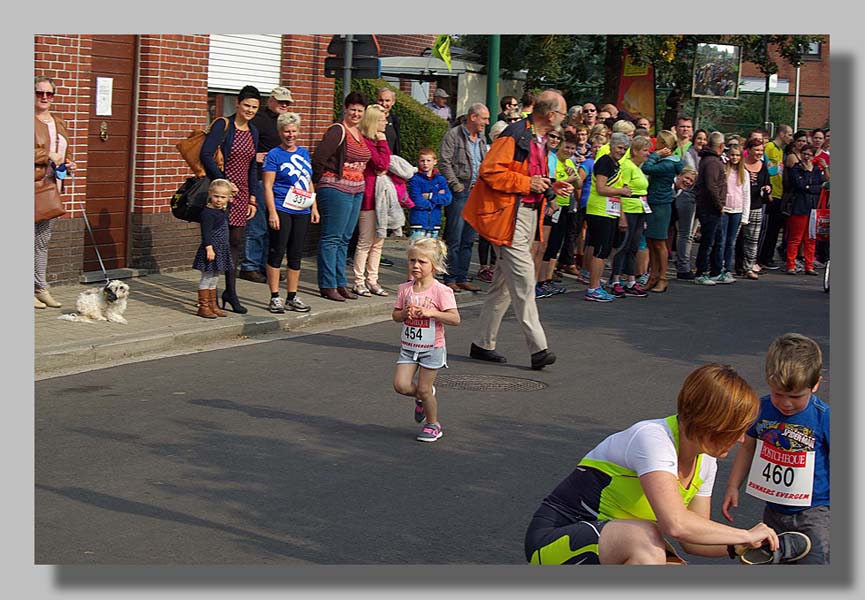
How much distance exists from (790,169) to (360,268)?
829cm

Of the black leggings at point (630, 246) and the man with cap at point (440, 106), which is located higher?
the man with cap at point (440, 106)

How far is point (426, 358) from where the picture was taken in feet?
27.5

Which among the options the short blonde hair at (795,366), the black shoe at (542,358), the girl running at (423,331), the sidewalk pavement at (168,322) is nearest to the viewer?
the short blonde hair at (795,366)

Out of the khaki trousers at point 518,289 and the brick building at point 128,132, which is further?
the brick building at point 128,132

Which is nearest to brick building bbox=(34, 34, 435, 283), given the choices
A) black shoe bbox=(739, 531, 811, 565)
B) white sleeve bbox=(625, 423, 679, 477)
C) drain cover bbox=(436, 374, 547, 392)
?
drain cover bbox=(436, 374, 547, 392)

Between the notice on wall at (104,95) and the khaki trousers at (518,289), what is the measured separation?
536 centimetres

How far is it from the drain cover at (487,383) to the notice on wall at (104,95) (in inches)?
230

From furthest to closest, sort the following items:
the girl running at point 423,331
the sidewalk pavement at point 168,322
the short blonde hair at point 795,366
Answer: the sidewalk pavement at point 168,322
the girl running at point 423,331
the short blonde hair at point 795,366

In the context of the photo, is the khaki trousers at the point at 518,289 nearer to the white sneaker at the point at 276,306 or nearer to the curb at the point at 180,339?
the curb at the point at 180,339

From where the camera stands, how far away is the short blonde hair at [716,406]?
445 cm

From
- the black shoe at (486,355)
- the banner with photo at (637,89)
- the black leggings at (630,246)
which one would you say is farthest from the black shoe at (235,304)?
the banner with photo at (637,89)

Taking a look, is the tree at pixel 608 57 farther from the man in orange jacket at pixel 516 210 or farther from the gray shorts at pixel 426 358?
the gray shorts at pixel 426 358

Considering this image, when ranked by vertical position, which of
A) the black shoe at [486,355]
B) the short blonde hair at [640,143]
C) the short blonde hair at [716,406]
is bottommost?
the black shoe at [486,355]

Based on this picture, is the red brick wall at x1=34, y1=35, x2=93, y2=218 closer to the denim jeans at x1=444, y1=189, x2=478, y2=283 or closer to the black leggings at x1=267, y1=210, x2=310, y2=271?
the black leggings at x1=267, y1=210, x2=310, y2=271
